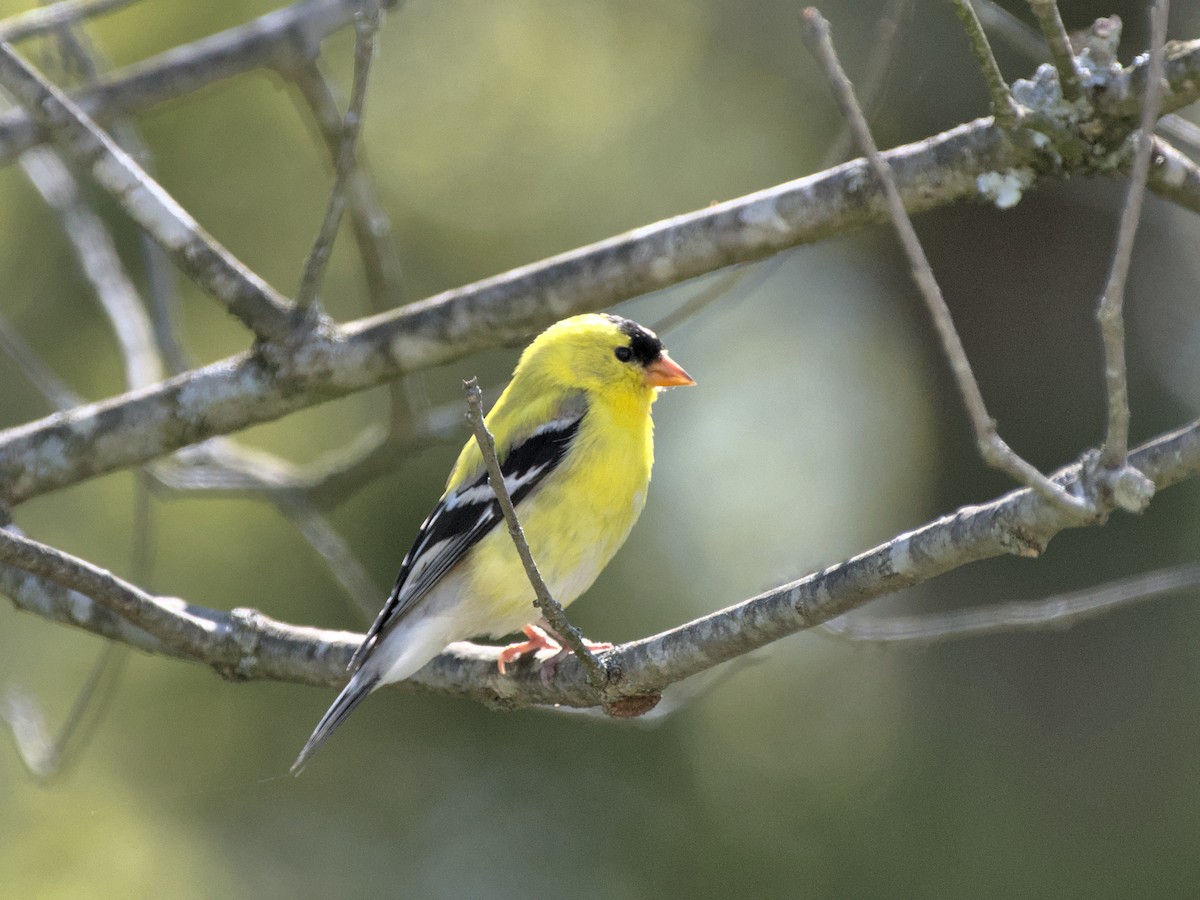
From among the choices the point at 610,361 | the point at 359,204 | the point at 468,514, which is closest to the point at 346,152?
the point at 359,204

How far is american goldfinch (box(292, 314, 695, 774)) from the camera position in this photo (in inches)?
148

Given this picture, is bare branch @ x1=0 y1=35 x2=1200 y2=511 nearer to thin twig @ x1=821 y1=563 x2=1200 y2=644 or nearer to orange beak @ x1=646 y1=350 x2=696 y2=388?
orange beak @ x1=646 y1=350 x2=696 y2=388

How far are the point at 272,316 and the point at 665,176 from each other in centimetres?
485

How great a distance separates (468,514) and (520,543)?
1.63 metres

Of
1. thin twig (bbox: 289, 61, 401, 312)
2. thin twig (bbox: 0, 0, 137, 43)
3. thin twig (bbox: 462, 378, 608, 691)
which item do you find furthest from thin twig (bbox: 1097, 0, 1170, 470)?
thin twig (bbox: 0, 0, 137, 43)

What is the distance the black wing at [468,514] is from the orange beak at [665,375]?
15.8 inches

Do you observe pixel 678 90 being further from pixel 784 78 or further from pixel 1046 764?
pixel 1046 764

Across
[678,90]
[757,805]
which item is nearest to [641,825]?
[757,805]

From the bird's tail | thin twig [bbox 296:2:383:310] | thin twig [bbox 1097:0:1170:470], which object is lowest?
the bird's tail

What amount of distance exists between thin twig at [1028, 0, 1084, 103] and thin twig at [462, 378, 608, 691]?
1216mm

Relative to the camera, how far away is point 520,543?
2.38 metres

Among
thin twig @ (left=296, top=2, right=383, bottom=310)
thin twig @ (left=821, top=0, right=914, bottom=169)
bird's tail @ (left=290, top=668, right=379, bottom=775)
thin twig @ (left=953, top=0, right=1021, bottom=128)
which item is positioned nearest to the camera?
thin twig @ (left=953, top=0, right=1021, bottom=128)

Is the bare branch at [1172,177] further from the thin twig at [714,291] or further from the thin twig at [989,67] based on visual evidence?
the thin twig at [714,291]

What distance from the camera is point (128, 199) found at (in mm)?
3729
